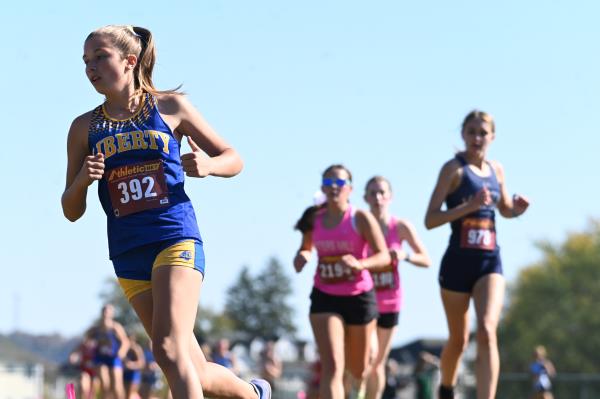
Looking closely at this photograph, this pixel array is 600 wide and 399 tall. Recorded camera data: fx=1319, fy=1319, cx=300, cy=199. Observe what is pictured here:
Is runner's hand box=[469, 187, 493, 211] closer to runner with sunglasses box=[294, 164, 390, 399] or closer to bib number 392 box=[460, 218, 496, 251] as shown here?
bib number 392 box=[460, 218, 496, 251]

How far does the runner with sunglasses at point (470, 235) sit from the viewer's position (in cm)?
1066

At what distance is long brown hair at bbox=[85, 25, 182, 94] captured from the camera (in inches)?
286

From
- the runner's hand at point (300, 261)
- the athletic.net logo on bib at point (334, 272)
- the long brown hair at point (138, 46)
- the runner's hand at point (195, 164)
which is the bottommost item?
the athletic.net logo on bib at point (334, 272)

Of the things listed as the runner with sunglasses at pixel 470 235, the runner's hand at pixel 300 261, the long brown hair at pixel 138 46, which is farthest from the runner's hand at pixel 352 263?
the long brown hair at pixel 138 46

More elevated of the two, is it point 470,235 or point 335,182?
point 335,182

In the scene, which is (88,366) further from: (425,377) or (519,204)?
(519,204)

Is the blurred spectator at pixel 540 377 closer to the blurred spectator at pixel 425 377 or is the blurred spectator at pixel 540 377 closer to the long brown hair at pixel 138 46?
the blurred spectator at pixel 425 377

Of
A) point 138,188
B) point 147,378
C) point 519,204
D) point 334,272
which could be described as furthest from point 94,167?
point 147,378

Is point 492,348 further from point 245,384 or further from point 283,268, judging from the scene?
point 283,268

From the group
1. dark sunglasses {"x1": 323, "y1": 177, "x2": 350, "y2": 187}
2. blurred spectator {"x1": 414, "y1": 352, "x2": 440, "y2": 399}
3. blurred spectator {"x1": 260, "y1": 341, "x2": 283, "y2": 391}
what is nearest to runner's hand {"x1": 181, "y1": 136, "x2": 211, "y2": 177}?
dark sunglasses {"x1": 323, "y1": 177, "x2": 350, "y2": 187}

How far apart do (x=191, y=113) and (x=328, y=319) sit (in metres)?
3.96

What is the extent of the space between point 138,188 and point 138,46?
85 cm

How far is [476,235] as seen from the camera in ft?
35.8

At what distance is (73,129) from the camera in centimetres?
747
